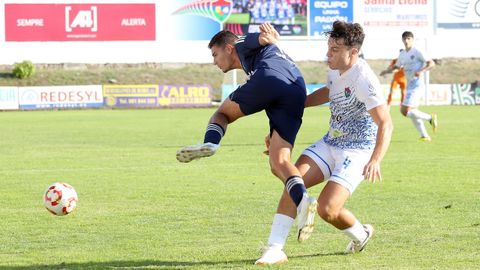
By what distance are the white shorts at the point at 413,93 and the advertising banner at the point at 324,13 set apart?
3445 centimetres

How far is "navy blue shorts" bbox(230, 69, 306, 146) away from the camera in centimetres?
756

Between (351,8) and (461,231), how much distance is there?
160ft

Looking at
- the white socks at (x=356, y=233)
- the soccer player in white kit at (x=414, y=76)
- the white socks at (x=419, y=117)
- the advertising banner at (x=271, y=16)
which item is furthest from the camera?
the advertising banner at (x=271, y=16)

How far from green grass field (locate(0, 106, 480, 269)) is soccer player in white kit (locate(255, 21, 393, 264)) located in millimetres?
289

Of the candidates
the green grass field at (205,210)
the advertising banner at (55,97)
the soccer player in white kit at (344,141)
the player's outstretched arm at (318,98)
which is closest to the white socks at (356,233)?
the soccer player in white kit at (344,141)

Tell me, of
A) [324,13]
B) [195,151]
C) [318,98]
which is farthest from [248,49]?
[324,13]

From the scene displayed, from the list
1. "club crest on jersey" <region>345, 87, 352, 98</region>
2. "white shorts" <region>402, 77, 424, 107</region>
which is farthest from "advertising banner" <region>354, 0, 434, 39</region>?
"club crest on jersey" <region>345, 87, 352, 98</region>

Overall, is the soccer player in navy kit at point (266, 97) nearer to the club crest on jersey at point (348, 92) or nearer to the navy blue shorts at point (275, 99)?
the navy blue shorts at point (275, 99)

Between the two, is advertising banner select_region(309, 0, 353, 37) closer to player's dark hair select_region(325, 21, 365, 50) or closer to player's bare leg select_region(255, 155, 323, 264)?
player's bare leg select_region(255, 155, 323, 264)

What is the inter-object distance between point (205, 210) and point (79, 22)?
45.0 metres

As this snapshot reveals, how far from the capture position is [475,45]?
60000 mm

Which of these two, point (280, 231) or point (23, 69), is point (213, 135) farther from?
point (23, 69)

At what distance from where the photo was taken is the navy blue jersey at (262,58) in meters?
7.73

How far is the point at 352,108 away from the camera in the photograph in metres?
7.67
